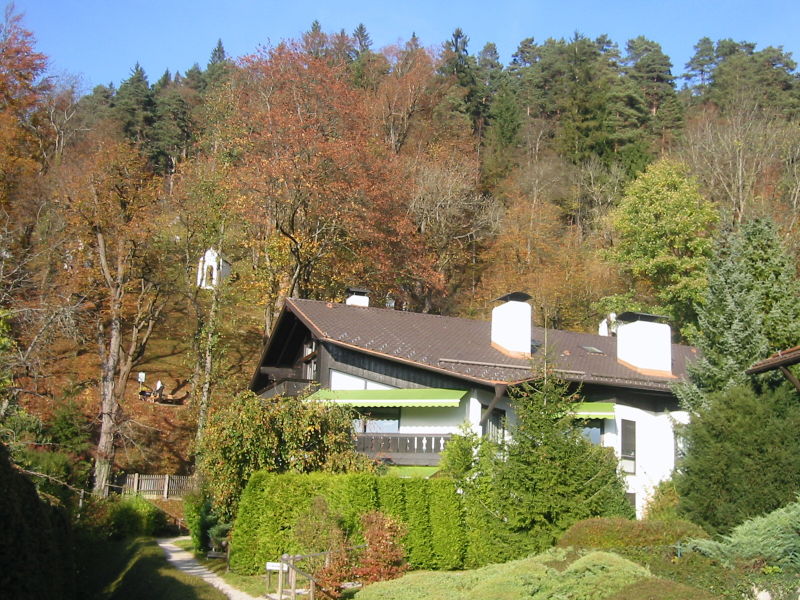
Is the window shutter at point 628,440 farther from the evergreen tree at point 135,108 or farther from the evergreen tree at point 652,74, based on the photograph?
the evergreen tree at point 135,108

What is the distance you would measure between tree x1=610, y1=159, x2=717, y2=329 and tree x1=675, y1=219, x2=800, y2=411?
45.2ft

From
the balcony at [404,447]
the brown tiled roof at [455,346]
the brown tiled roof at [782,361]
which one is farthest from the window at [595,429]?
the brown tiled roof at [782,361]

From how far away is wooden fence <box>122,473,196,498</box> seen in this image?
34906 millimetres

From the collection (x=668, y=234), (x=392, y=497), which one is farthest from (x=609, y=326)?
(x=392, y=497)

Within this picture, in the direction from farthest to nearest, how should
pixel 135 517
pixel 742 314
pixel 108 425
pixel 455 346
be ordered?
pixel 108 425
pixel 135 517
pixel 455 346
pixel 742 314

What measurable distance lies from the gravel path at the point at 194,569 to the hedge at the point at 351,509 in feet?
2.57

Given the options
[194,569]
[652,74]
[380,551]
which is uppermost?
[652,74]

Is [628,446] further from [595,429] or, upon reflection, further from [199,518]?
[199,518]

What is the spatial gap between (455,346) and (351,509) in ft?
31.1

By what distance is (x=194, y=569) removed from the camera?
68.9ft

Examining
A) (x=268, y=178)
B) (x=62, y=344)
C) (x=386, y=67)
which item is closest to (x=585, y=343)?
(x=268, y=178)

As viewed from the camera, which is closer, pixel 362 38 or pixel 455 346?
pixel 455 346

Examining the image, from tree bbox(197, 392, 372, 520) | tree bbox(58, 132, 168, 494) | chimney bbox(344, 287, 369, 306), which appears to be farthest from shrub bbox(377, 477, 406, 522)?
tree bbox(58, 132, 168, 494)

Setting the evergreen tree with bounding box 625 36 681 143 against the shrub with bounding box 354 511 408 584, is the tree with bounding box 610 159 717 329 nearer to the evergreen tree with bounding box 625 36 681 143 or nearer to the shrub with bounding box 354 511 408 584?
the shrub with bounding box 354 511 408 584
